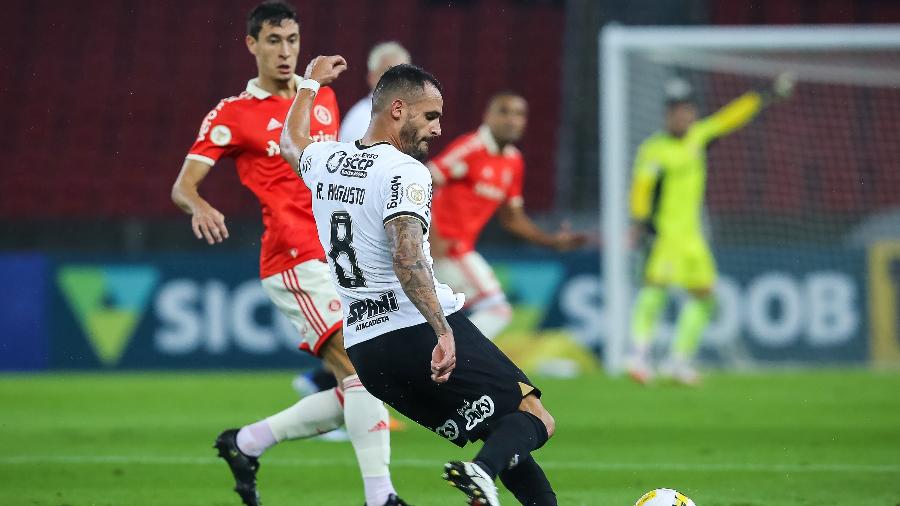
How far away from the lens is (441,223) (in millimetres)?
10148

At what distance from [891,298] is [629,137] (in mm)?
3245

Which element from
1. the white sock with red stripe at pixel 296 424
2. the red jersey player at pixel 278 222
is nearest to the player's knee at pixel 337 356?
the red jersey player at pixel 278 222

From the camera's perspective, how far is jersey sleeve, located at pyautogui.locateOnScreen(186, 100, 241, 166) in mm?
5984

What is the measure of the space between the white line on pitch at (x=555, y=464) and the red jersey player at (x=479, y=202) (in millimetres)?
2593

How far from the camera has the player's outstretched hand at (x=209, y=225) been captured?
552 cm

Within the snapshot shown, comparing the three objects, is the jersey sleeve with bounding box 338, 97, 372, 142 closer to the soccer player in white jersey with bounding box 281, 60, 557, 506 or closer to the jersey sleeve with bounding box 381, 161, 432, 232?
the soccer player in white jersey with bounding box 281, 60, 557, 506

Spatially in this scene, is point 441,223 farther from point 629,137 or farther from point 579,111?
point 579,111

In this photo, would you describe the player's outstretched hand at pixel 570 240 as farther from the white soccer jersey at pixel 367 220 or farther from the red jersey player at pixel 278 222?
the white soccer jersey at pixel 367 220

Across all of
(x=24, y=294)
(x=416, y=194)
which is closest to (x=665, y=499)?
(x=416, y=194)

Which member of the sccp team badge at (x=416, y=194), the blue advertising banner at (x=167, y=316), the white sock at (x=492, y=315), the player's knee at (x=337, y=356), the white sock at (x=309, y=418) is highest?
the sccp team badge at (x=416, y=194)

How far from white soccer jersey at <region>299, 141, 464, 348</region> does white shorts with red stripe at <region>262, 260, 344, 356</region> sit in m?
0.98

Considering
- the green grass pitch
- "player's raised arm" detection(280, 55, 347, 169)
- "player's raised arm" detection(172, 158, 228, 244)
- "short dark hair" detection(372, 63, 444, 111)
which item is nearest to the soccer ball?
the green grass pitch

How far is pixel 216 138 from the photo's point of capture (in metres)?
5.99

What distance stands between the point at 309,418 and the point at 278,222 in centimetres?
88
